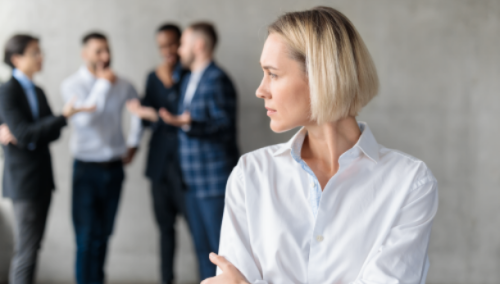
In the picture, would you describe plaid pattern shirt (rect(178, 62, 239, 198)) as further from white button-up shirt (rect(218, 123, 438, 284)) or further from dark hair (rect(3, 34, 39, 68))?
white button-up shirt (rect(218, 123, 438, 284))

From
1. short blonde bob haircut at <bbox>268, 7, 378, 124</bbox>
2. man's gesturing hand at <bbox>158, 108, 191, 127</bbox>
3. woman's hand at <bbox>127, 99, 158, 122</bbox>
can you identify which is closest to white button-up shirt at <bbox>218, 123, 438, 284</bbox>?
short blonde bob haircut at <bbox>268, 7, 378, 124</bbox>

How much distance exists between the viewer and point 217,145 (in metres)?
2.89

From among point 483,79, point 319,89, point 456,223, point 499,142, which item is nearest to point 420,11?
point 483,79

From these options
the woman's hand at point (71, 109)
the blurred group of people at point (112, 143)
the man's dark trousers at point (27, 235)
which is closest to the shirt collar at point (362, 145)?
the blurred group of people at point (112, 143)

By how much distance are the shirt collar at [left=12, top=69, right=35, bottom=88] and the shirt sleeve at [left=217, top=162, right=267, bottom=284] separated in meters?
2.06

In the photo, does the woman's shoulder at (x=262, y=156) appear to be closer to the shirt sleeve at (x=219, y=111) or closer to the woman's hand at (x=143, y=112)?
the shirt sleeve at (x=219, y=111)

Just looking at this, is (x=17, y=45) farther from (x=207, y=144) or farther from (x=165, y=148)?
(x=207, y=144)

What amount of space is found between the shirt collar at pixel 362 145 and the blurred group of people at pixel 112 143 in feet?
4.97

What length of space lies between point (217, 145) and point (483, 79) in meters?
2.05

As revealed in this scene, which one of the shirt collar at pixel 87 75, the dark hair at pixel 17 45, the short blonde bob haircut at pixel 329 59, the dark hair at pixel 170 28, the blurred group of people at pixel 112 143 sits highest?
the dark hair at pixel 170 28

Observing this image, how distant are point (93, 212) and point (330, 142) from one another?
2274 millimetres

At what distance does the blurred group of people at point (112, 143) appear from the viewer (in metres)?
2.64

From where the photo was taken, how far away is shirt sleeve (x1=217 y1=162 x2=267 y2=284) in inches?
45.4

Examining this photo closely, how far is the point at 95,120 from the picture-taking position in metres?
3.00
